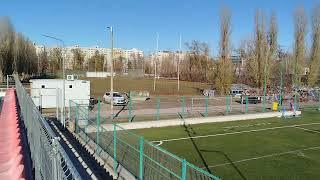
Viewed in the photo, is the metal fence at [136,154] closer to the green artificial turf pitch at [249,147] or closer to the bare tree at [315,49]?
the green artificial turf pitch at [249,147]

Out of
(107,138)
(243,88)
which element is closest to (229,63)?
(243,88)

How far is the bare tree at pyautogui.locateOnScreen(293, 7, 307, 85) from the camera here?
58.1 metres

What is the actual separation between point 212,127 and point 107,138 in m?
13.4

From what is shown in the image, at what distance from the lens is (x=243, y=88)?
57656 millimetres

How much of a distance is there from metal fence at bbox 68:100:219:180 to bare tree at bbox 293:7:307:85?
46.4 m

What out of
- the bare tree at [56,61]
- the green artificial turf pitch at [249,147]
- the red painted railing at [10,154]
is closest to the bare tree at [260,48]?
the green artificial turf pitch at [249,147]

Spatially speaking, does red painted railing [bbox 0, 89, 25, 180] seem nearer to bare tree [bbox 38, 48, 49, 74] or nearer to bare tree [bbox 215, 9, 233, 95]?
bare tree [bbox 215, 9, 233, 95]

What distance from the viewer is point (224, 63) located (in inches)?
2208

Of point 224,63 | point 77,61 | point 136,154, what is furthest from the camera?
point 77,61

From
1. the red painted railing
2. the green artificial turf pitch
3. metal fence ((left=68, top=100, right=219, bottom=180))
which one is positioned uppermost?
the red painted railing

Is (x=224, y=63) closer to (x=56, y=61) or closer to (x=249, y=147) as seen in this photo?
(x=249, y=147)

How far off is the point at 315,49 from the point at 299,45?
255cm

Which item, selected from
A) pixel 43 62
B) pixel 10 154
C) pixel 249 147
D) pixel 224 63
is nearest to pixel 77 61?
pixel 43 62

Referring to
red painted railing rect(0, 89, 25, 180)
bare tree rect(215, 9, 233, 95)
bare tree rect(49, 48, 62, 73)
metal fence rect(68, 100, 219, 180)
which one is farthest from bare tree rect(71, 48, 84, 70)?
red painted railing rect(0, 89, 25, 180)
